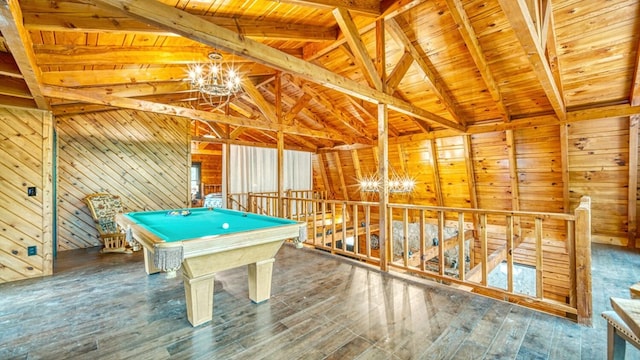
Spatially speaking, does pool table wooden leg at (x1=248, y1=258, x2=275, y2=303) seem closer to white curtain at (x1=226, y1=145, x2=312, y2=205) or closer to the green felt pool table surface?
the green felt pool table surface

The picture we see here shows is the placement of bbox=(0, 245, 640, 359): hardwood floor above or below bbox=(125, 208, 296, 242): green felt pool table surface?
below

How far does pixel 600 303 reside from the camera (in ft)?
9.59

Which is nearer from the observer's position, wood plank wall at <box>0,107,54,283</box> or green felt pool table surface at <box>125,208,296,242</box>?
green felt pool table surface at <box>125,208,296,242</box>

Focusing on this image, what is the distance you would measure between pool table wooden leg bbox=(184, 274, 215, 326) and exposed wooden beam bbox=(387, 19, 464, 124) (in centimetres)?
418

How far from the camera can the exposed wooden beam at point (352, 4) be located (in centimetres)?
289

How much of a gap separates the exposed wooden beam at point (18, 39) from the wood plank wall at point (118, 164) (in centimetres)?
254

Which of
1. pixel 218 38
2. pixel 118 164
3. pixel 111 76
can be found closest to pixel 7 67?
pixel 111 76

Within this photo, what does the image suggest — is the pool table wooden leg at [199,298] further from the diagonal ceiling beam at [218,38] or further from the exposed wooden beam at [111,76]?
the exposed wooden beam at [111,76]

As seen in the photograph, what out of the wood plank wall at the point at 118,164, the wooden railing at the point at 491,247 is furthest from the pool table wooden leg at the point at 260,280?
the wood plank wall at the point at 118,164

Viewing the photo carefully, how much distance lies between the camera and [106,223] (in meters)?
4.77

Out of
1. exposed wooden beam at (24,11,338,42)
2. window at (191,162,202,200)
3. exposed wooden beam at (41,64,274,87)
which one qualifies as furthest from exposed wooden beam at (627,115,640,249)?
window at (191,162,202,200)

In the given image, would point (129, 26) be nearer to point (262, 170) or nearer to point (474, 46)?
point (474, 46)

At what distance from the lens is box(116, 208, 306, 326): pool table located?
196cm

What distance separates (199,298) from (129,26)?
2.74 metres
